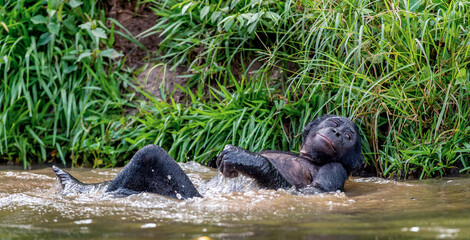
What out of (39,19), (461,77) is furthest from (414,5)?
(39,19)

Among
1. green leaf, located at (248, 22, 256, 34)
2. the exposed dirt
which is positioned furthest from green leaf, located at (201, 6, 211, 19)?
the exposed dirt

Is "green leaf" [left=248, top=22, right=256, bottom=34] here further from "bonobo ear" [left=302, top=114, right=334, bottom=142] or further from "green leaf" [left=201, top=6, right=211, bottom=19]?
"bonobo ear" [left=302, top=114, right=334, bottom=142]

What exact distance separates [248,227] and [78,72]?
4076 millimetres

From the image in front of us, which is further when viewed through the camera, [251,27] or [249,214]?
[251,27]

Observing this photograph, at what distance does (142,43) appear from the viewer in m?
6.50

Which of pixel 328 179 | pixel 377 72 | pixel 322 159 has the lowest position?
pixel 328 179

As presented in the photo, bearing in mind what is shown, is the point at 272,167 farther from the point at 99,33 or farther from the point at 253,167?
the point at 99,33

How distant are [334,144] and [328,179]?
0.27 m

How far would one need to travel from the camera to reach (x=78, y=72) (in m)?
6.18

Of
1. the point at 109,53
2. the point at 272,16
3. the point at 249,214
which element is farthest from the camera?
the point at 109,53

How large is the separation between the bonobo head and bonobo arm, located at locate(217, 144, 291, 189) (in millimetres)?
502

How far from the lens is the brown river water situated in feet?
8.11

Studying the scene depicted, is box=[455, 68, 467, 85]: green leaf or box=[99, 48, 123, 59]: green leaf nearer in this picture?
box=[455, 68, 467, 85]: green leaf

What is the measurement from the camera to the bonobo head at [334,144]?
4.22 m
